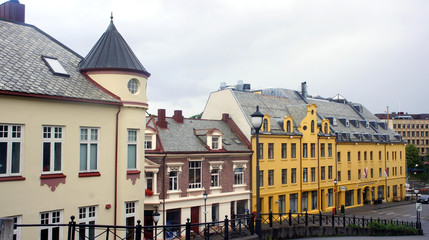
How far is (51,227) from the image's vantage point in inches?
608

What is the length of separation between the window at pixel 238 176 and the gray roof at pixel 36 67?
18.7 meters

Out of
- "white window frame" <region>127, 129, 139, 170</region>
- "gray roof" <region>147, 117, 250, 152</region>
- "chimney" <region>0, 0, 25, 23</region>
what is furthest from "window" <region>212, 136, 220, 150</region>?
"chimney" <region>0, 0, 25, 23</region>

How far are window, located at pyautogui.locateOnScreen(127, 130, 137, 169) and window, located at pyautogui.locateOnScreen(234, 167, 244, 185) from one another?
17.2 m

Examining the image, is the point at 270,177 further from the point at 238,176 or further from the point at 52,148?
the point at 52,148

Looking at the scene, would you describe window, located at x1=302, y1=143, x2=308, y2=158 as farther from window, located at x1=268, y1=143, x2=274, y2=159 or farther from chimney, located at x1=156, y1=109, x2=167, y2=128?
chimney, located at x1=156, y1=109, x2=167, y2=128

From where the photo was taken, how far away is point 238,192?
34.7 meters

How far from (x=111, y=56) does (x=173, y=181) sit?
1413 cm

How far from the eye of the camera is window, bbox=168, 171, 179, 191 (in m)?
30.3

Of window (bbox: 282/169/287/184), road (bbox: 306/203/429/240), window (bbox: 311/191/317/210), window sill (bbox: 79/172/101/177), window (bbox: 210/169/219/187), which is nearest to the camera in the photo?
window sill (bbox: 79/172/101/177)

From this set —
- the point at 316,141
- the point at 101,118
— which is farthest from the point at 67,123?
the point at 316,141

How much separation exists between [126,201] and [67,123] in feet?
14.0

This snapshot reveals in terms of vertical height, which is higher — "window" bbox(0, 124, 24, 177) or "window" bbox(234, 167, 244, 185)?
"window" bbox(0, 124, 24, 177)

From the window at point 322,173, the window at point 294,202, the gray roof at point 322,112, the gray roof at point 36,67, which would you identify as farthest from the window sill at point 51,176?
the window at point 322,173

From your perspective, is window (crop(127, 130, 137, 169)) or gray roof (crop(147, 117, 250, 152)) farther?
gray roof (crop(147, 117, 250, 152))
